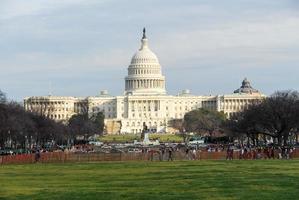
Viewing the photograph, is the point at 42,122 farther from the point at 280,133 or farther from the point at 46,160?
the point at 46,160

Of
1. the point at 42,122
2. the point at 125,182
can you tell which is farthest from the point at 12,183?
the point at 42,122

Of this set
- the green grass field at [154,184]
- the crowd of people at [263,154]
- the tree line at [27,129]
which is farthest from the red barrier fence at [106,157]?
the tree line at [27,129]

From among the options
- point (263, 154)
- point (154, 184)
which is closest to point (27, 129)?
point (263, 154)

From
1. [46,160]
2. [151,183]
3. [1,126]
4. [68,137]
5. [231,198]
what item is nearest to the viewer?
[231,198]

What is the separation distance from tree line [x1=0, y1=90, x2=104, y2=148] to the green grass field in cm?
4513

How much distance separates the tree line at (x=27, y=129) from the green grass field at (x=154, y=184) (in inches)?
1777

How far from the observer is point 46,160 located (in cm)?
6406

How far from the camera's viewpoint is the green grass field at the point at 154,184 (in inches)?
1182

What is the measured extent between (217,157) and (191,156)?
2112mm

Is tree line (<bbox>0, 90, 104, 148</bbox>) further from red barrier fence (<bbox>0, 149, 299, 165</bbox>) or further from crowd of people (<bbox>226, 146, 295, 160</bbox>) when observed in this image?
crowd of people (<bbox>226, 146, 295, 160</bbox>)

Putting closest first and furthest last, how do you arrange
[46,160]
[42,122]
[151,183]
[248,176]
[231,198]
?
[231,198] → [151,183] → [248,176] → [46,160] → [42,122]

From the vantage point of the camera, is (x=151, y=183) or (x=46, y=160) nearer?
(x=151, y=183)

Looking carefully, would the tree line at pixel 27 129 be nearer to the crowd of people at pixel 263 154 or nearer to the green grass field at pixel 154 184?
the crowd of people at pixel 263 154

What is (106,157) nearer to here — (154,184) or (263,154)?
(263,154)
